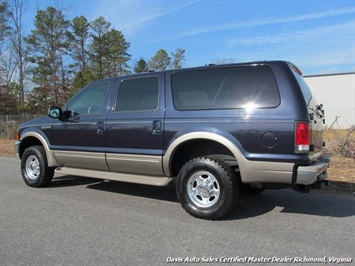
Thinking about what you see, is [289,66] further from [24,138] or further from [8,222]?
[24,138]

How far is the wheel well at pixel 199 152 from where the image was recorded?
198 inches

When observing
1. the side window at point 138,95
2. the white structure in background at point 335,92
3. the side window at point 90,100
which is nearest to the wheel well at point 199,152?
the side window at point 138,95

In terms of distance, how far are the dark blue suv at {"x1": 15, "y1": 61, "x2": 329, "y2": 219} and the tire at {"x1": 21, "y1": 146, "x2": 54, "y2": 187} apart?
515mm

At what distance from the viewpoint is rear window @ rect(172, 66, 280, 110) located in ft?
15.1

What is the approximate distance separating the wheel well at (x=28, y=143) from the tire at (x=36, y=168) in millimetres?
253

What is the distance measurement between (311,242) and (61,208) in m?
3.57

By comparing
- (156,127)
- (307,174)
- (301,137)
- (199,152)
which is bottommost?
(307,174)

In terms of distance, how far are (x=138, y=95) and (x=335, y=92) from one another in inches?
1260

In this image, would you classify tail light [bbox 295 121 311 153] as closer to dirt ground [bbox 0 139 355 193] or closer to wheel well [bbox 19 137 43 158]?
dirt ground [bbox 0 139 355 193]

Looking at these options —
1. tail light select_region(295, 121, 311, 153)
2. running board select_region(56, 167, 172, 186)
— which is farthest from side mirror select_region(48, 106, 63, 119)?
tail light select_region(295, 121, 311, 153)

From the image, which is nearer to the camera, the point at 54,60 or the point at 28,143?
the point at 28,143

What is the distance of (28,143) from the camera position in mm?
7438

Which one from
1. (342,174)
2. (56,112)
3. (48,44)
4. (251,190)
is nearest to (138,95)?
(56,112)

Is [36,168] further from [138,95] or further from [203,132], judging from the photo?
[203,132]
